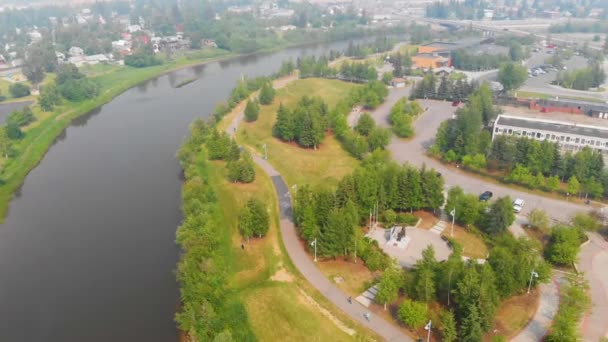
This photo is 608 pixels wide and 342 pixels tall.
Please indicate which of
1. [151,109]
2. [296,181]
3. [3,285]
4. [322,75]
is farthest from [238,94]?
[3,285]

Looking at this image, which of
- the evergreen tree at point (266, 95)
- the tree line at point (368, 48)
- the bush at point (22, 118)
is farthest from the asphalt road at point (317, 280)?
the tree line at point (368, 48)

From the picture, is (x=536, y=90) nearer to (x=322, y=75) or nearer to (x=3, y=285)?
(x=322, y=75)

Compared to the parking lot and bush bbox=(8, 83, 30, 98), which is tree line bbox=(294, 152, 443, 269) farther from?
bush bbox=(8, 83, 30, 98)

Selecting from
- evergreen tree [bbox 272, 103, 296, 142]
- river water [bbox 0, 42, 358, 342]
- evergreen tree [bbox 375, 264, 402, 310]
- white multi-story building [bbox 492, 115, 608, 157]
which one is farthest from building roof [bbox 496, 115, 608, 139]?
river water [bbox 0, 42, 358, 342]

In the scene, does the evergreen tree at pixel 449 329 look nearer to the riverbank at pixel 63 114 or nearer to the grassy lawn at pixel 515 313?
the grassy lawn at pixel 515 313

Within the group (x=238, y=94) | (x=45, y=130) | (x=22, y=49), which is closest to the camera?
(x=45, y=130)

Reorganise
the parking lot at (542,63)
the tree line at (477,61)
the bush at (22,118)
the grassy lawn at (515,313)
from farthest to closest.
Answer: the tree line at (477,61)
the parking lot at (542,63)
the bush at (22,118)
the grassy lawn at (515,313)
